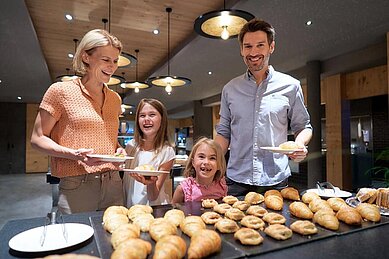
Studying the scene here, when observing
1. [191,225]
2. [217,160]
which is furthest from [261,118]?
[191,225]

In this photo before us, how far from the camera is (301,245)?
2.66 feet

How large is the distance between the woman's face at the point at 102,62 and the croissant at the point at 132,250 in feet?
2.84

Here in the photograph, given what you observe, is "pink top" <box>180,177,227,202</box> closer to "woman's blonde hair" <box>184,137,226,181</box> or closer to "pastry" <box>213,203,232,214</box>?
"woman's blonde hair" <box>184,137,226,181</box>

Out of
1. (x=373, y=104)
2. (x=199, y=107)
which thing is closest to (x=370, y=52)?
(x=373, y=104)

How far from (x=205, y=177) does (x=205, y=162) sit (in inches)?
3.8

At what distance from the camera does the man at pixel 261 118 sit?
58.0 inches

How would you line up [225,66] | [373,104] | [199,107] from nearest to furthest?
[373,104]
[225,66]
[199,107]

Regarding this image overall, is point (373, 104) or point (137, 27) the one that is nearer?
point (137, 27)

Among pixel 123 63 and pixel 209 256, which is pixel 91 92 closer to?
pixel 209 256

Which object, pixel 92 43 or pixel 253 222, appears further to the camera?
pixel 92 43

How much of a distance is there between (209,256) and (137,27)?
168 inches

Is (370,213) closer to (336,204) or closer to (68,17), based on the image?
(336,204)

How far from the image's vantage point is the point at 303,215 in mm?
1042

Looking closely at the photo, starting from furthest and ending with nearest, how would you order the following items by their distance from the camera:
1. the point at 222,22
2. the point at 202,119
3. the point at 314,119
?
the point at 202,119, the point at 314,119, the point at 222,22
